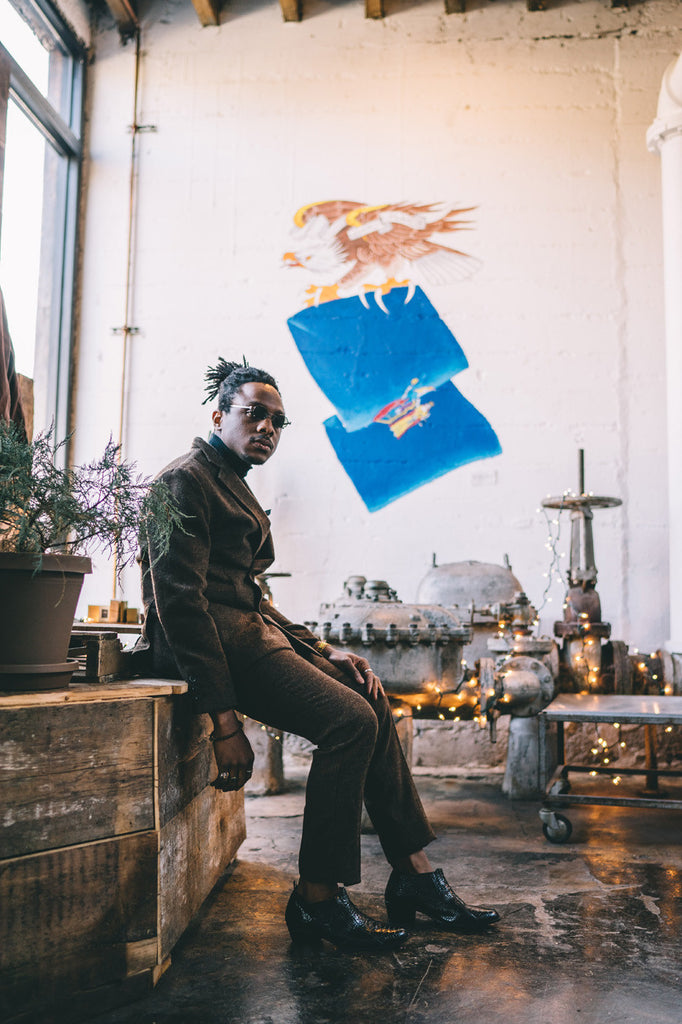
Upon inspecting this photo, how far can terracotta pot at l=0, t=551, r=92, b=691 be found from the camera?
183 cm

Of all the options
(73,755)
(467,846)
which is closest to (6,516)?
(73,755)

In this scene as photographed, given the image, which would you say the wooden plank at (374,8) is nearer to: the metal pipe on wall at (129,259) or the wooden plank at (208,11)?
the wooden plank at (208,11)

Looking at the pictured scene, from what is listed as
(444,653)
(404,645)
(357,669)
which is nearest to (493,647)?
(444,653)

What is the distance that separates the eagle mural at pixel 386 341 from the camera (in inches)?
211

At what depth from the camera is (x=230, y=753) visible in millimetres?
2178

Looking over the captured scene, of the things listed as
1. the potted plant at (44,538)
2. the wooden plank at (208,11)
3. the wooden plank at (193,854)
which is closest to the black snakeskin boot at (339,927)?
the wooden plank at (193,854)

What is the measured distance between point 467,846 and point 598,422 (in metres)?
2.96

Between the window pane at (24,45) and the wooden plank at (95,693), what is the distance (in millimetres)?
4367

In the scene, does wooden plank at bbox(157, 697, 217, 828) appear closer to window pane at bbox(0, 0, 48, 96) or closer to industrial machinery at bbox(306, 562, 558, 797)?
industrial machinery at bbox(306, 562, 558, 797)

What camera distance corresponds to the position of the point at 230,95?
5.85m

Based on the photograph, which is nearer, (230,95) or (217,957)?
(217,957)

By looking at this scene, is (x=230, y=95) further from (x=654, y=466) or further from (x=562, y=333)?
(x=654, y=466)

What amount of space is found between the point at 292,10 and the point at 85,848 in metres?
5.78

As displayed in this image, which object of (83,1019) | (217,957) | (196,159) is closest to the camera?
(83,1019)
